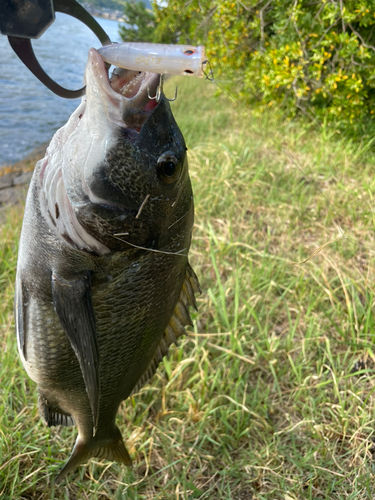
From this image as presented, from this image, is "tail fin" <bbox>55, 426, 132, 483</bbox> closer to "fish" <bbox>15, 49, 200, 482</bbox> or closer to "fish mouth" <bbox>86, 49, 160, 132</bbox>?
"fish" <bbox>15, 49, 200, 482</bbox>

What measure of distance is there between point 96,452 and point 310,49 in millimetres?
4483

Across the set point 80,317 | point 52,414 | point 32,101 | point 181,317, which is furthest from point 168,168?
point 32,101

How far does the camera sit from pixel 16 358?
2.24 meters

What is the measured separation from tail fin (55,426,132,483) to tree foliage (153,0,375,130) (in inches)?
137

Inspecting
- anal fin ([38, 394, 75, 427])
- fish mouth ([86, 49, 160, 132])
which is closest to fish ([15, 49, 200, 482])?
fish mouth ([86, 49, 160, 132])

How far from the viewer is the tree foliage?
416 centimetres

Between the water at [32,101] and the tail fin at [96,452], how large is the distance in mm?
5092

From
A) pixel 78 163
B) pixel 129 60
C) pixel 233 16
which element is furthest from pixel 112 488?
pixel 233 16

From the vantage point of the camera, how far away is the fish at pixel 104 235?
0.98 meters

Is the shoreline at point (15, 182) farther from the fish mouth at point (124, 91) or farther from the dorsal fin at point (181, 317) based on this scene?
the fish mouth at point (124, 91)

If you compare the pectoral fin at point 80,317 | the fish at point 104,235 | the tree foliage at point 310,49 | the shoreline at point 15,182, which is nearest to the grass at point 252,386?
the fish at point 104,235

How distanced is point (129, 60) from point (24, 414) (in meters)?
1.86

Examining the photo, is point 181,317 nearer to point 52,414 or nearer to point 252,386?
point 52,414

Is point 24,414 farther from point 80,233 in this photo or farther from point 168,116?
point 168,116
